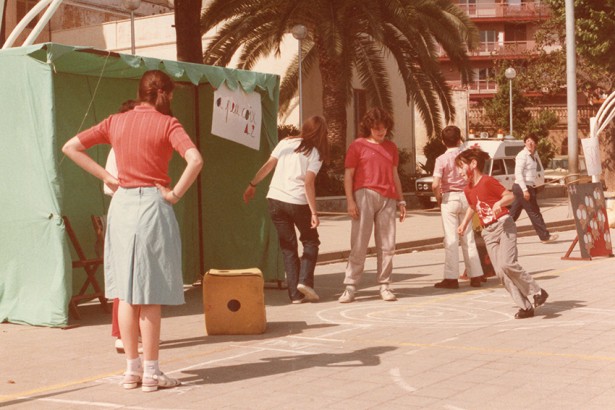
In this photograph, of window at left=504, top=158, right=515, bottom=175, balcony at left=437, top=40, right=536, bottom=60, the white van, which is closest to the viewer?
the white van

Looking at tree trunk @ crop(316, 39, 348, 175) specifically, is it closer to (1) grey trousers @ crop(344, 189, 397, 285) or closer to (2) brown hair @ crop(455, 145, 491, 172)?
(1) grey trousers @ crop(344, 189, 397, 285)

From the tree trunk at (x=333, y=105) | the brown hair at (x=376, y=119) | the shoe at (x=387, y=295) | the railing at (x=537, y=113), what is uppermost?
the railing at (x=537, y=113)

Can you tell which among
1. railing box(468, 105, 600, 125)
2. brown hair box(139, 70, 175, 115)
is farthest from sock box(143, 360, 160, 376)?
railing box(468, 105, 600, 125)

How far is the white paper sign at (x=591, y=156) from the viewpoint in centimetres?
1683

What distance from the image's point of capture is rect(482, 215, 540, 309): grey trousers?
951 cm

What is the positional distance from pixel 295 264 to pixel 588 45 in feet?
80.9

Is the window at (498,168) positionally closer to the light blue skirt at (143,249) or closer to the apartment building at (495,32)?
the light blue skirt at (143,249)

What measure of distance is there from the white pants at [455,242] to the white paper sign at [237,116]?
2245 mm

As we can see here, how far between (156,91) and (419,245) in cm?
1238

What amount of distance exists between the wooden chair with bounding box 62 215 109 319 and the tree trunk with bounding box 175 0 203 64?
11657 millimetres

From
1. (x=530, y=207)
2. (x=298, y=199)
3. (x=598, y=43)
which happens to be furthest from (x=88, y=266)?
(x=598, y=43)

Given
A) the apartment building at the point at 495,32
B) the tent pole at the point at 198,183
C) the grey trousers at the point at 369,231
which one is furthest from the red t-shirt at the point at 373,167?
the apartment building at the point at 495,32

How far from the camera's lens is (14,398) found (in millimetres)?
6434

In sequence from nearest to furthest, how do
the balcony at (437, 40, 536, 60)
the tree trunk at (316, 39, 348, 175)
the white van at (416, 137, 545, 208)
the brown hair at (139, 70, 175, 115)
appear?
1. the brown hair at (139, 70, 175, 115)
2. the tree trunk at (316, 39, 348, 175)
3. the white van at (416, 137, 545, 208)
4. the balcony at (437, 40, 536, 60)
